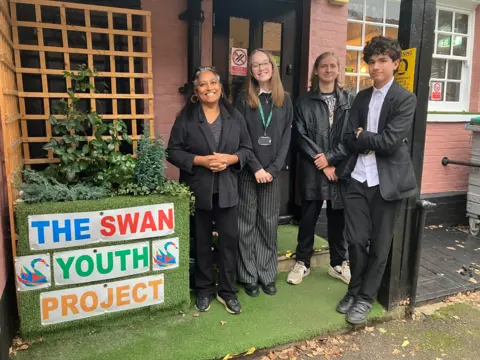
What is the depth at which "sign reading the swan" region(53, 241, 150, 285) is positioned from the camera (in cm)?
246

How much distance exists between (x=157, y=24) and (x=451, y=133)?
4241 mm

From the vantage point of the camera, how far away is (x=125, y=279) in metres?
2.63

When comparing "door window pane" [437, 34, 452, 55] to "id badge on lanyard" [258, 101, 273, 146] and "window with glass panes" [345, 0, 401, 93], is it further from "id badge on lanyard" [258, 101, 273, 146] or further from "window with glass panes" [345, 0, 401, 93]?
"id badge on lanyard" [258, 101, 273, 146]

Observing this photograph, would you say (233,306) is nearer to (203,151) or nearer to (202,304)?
(202,304)

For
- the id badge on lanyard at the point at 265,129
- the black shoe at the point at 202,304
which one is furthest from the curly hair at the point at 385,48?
the black shoe at the point at 202,304

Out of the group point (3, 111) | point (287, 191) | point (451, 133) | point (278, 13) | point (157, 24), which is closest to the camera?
point (3, 111)

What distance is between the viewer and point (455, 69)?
5.61 m

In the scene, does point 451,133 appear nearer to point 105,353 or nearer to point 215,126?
point 215,126

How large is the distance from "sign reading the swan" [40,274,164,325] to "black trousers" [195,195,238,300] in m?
0.32

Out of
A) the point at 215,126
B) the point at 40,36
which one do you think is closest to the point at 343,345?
the point at 215,126

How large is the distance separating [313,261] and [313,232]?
1.49 feet

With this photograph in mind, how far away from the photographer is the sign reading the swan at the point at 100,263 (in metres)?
2.46

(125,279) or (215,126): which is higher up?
(215,126)

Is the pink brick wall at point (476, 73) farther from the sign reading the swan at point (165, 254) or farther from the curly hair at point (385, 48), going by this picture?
the sign reading the swan at point (165, 254)
